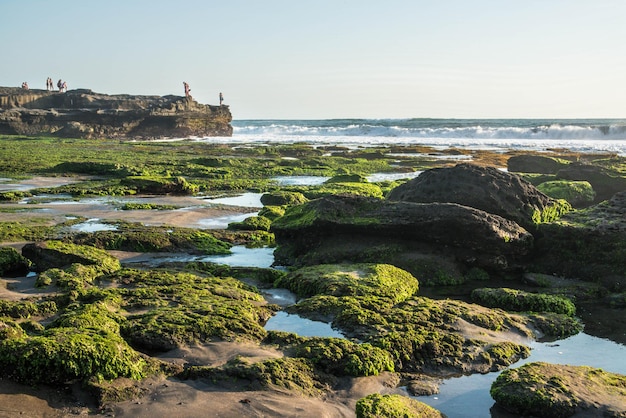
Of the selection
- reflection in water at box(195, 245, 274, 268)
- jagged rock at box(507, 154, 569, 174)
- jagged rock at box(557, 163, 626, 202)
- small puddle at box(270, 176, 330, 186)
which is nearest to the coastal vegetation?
reflection in water at box(195, 245, 274, 268)

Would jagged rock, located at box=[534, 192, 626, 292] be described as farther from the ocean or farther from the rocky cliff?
the rocky cliff

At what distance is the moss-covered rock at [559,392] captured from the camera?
512 cm

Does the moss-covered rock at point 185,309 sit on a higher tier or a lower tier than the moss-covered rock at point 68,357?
lower

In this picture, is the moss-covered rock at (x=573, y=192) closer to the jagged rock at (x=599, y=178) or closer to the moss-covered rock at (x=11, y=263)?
the jagged rock at (x=599, y=178)

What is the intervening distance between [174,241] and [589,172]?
13016 mm

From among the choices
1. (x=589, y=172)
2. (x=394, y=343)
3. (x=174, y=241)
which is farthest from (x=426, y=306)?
(x=589, y=172)

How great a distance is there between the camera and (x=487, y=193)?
1120cm

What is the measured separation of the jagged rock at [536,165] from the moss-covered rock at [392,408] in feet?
72.7

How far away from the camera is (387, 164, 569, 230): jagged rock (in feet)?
36.2

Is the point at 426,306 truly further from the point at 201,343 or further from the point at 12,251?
the point at 12,251

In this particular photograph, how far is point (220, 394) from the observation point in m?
5.27

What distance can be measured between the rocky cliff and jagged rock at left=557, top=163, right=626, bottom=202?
167 ft

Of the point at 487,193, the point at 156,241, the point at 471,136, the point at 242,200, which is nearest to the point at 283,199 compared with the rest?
the point at 242,200

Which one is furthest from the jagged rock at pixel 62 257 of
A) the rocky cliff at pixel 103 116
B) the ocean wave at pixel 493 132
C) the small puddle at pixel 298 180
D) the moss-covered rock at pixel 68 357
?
the ocean wave at pixel 493 132
